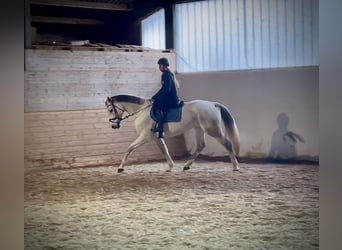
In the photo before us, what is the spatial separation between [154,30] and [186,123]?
0.64 metres

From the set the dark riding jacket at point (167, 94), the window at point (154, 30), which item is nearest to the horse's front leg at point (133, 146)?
the dark riding jacket at point (167, 94)

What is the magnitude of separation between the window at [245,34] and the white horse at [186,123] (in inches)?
10.8

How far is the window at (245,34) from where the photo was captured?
3088 mm

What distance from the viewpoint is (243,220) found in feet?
10.5

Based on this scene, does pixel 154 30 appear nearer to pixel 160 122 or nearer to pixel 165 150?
pixel 160 122

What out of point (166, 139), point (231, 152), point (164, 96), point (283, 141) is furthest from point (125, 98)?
point (283, 141)

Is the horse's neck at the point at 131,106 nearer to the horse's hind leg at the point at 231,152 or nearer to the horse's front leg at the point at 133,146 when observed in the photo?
the horse's front leg at the point at 133,146

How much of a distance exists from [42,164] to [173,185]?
848 mm

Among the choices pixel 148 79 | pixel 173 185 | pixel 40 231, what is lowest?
pixel 40 231

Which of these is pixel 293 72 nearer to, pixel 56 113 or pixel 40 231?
pixel 56 113

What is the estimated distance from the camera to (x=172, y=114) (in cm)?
345

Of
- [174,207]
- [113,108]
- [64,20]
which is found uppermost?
[64,20]

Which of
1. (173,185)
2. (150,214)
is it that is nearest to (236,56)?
(173,185)

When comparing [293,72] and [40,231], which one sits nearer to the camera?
[293,72]
